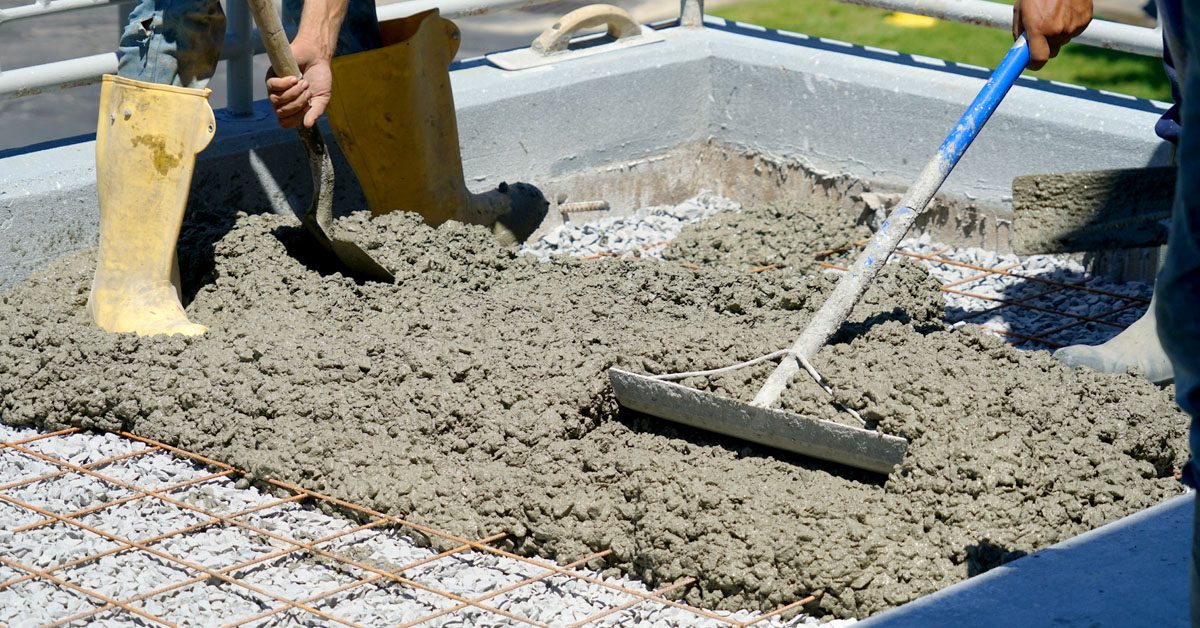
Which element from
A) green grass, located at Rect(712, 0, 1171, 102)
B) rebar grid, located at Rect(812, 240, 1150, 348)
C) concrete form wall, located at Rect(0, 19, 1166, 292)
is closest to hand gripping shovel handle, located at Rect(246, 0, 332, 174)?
concrete form wall, located at Rect(0, 19, 1166, 292)

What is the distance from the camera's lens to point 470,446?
2641 millimetres

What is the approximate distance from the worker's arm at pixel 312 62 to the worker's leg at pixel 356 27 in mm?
454

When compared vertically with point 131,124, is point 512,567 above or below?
below

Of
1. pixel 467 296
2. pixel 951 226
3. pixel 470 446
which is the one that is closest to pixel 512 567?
pixel 470 446

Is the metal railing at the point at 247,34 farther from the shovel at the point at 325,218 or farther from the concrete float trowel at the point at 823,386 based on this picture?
the concrete float trowel at the point at 823,386

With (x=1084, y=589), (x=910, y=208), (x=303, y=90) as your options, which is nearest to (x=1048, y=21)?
(x=910, y=208)

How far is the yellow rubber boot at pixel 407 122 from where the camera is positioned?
355 cm

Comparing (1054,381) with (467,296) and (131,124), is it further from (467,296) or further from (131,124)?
(131,124)

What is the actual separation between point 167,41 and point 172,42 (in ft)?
0.04

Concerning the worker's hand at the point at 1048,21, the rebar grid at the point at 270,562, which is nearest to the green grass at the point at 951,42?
the worker's hand at the point at 1048,21

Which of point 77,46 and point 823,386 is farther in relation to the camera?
point 77,46

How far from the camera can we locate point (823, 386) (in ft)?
8.21

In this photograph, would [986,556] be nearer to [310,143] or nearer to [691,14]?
[310,143]

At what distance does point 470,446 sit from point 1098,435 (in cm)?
128
